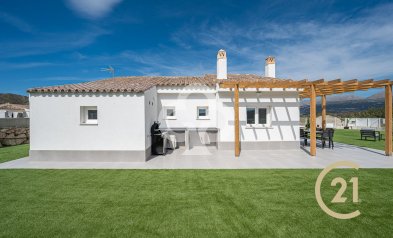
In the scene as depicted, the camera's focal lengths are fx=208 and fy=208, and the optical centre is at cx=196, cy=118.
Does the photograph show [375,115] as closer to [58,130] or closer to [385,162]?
[385,162]

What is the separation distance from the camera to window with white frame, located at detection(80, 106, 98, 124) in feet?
34.4

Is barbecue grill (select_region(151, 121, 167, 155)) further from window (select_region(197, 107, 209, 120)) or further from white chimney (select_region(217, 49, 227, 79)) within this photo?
white chimney (select_region(217, 49, 227, 79))

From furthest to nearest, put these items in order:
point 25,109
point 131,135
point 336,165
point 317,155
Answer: point 25,109 < point 317,155 < point 131,135 < point 336,165

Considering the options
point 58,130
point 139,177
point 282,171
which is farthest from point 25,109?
point 282,171

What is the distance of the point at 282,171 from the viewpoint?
27.1ft

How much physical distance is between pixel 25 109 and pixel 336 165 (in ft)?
160

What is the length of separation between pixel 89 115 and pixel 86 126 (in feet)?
2.72

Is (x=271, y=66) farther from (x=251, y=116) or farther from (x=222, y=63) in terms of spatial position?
(x=251, y=116)

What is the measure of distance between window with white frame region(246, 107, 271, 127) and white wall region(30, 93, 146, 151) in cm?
690

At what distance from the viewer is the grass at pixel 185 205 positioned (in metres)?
4.14

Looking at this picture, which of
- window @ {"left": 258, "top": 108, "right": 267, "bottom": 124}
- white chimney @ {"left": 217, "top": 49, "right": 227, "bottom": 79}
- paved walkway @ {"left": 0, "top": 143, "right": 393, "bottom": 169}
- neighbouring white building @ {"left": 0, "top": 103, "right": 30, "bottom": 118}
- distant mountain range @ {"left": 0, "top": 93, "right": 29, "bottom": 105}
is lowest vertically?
paved walkway @ {"left": 0, "top": 143, "right": 393, "bottom": 169}

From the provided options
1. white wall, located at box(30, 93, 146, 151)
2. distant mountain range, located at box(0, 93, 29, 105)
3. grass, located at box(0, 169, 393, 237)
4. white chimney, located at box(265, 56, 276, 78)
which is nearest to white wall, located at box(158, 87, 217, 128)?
white wall, located at box(30, 93, 146, 151)

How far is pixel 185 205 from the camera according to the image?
528cm

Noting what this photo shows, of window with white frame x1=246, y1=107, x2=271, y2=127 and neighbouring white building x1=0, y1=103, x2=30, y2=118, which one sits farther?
neighbouring white building x1=0, y1=103, x2=30, y2=118
